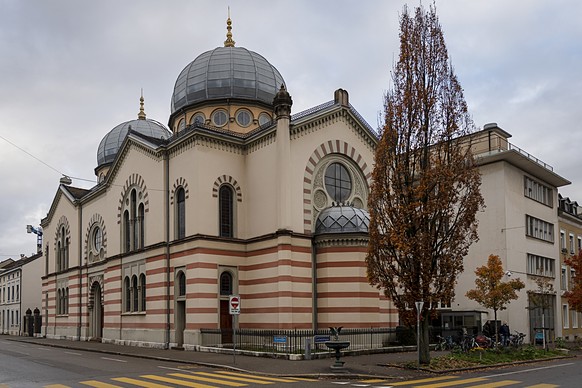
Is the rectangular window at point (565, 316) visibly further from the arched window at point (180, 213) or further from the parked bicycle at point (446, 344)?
the arched window at point (180, 213)

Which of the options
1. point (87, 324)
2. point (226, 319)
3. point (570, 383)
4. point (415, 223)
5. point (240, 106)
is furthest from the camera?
point (87, 324)

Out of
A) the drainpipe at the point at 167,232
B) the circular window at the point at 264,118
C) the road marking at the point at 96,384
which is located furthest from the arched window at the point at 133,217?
the road marking at the point at 96,384

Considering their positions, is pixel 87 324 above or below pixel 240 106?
below

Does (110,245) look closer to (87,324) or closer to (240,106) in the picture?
(87,324)

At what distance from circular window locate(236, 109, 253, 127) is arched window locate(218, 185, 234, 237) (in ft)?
20.0

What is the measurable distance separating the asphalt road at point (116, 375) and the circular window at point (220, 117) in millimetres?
15941

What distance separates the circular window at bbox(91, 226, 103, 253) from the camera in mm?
42375

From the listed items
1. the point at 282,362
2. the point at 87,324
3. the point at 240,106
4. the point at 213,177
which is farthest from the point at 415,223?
the point at 87,324

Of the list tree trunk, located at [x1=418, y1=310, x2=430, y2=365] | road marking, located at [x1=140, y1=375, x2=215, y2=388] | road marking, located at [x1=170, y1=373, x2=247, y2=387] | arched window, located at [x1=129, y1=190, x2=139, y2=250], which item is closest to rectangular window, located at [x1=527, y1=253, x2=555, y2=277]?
tree trunk, located at [x1=418, y1=310, x2=430, y2=365]

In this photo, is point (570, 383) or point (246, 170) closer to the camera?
point (570, 383)

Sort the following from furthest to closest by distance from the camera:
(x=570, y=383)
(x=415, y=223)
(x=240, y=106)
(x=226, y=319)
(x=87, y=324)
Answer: (x=87, y=324) → (x=240, y=106) → (x=226, y=319) → (x=415, y=223) → (x=570, y=383)

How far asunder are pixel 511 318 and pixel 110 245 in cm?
2588

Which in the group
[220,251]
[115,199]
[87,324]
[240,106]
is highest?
[240,106]

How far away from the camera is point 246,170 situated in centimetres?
3284
